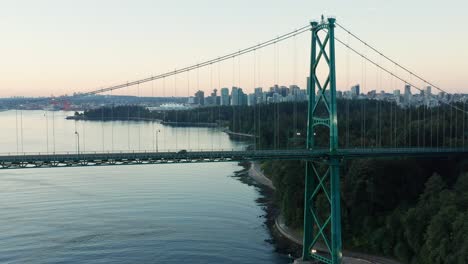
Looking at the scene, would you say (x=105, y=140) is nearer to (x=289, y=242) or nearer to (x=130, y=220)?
(x=130, y=220)

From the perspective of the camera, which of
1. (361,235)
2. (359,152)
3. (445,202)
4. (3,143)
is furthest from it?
(3,143)

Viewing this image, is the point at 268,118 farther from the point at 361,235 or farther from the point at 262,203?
the point at 361,235

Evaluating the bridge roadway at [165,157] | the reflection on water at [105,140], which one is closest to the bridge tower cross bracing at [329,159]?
the bridge roadway at [165,157]

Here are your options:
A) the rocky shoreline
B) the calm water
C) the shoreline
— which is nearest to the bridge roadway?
the shoreline

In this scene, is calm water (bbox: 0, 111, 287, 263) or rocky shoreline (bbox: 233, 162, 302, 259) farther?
rocky shoreline (bbox: 233, 162, 302, 259)

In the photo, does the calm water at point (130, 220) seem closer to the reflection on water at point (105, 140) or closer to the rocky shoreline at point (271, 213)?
the rocky shoreline at point (271, 213)

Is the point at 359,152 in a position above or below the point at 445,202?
above

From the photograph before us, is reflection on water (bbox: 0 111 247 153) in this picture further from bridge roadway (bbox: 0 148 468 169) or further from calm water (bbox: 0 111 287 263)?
bridge roadway (bbox: 0 148 468 169)

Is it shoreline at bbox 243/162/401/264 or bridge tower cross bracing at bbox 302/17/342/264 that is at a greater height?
bridge tower cross bracing at bbox 302/17/342/264

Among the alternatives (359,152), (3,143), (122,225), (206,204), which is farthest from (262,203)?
(3,143)
